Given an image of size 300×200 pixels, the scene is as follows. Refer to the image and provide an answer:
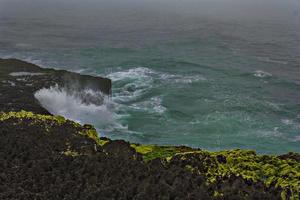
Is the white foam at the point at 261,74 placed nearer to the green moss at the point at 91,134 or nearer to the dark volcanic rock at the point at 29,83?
the dark volcanic rock at the point at 29,83

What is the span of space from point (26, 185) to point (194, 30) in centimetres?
7783

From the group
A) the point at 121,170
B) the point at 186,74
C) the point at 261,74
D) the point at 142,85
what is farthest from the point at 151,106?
the point at 121,170

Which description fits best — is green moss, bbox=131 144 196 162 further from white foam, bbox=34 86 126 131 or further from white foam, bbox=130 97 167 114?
white foam, bbox=130 97 167 114

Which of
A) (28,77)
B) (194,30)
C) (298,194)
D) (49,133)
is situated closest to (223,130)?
(28,77)

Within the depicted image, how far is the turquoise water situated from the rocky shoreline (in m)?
14.8

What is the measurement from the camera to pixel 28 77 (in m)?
34.9

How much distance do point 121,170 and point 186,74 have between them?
3788cm

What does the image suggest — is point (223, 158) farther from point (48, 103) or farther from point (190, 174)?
point (48, 103)

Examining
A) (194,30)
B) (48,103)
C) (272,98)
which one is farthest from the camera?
(194,30)

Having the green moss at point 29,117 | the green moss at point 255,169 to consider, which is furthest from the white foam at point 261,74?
the green moss at point 255,169

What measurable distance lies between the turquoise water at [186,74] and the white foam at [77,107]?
0.77ft

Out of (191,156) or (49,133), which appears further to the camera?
(49,133)

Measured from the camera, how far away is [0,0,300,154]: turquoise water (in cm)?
3272

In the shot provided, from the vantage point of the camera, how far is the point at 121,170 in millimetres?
13570
